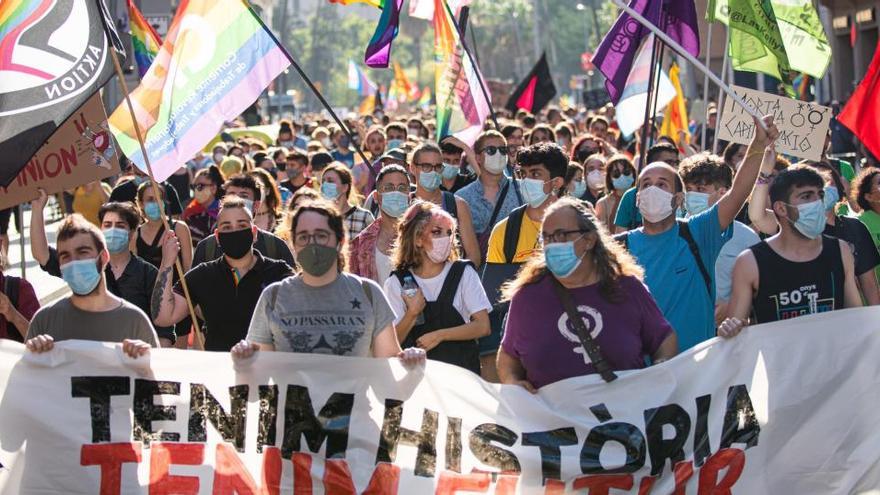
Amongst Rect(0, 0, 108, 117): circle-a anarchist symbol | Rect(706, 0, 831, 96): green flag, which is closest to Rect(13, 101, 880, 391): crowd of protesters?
Rect(0, 0, 108, 117): circle-a anarchist symbol

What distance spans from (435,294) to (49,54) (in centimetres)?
199

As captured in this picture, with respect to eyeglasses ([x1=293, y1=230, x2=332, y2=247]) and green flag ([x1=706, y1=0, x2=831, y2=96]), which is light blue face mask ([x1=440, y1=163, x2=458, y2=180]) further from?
eyeglasses ([x1=293, y1=230, x2=332, y2=247])

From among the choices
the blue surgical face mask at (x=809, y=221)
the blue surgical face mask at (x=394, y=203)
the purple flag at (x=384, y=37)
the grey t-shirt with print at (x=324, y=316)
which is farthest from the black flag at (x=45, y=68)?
the purple flag at (x=384, y=37)

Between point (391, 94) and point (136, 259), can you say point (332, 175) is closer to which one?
point (136, 259)

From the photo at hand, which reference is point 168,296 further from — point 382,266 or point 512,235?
point 512,235

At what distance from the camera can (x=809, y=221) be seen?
6.79 metres

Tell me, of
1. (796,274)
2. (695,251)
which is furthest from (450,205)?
(796,274)

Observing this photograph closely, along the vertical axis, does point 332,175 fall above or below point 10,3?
below

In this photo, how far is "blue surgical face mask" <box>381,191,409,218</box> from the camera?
29.0 ft

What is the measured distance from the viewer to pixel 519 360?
6227 mm

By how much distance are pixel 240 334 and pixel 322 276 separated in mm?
1301

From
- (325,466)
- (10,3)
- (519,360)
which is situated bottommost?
(325,466)

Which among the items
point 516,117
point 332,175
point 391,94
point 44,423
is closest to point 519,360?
point 44,423

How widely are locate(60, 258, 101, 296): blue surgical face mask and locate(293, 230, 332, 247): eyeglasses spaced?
0.80m
